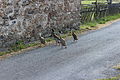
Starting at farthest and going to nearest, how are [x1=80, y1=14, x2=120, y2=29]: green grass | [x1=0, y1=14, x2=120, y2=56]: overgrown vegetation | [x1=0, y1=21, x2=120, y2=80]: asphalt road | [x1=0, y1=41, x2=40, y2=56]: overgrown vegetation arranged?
[x1=80, y1=14, x2=120, y2=29]: green grass, [x1=0, y1=14, x2=120, y2=56]: overgrown vegetation, [x1=0, y1=41, x2=40, y2=56]: overgrown vegetation, [x1=0, y1=21, x2=120, y2=80]: asphalt road

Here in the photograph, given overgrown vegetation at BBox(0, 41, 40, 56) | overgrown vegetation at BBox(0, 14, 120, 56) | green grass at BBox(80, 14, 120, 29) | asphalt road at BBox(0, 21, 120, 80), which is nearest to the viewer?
asphalt road at BBox(0, 21, 120, 80)

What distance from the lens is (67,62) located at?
8992mm

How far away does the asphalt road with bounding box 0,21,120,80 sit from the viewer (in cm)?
776

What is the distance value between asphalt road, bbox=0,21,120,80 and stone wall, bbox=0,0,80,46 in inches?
48.6

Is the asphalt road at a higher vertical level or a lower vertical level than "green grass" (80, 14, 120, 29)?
higher

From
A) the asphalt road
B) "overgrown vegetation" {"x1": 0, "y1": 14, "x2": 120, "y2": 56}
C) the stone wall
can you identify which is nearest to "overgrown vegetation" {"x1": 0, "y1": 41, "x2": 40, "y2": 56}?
"overgrown vegetation" {"x1": 0, "y1": 14, "x2": 120, "y2": 56}

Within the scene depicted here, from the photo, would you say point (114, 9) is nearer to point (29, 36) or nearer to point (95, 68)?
point (29, 36)

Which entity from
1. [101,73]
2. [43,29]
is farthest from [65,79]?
[43,29]

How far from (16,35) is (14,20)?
617mm

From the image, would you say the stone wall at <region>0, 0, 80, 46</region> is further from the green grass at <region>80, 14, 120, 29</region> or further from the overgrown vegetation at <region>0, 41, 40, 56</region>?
the green grass at <region>80, 14, 120, 29</region>

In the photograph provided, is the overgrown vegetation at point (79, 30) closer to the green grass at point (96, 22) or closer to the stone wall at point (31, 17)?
the green grass at point (96, 22)

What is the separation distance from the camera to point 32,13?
38.5ft

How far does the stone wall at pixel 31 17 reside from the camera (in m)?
10.7

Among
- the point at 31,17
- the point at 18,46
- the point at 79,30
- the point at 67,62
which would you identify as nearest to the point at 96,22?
the point at 79,30
